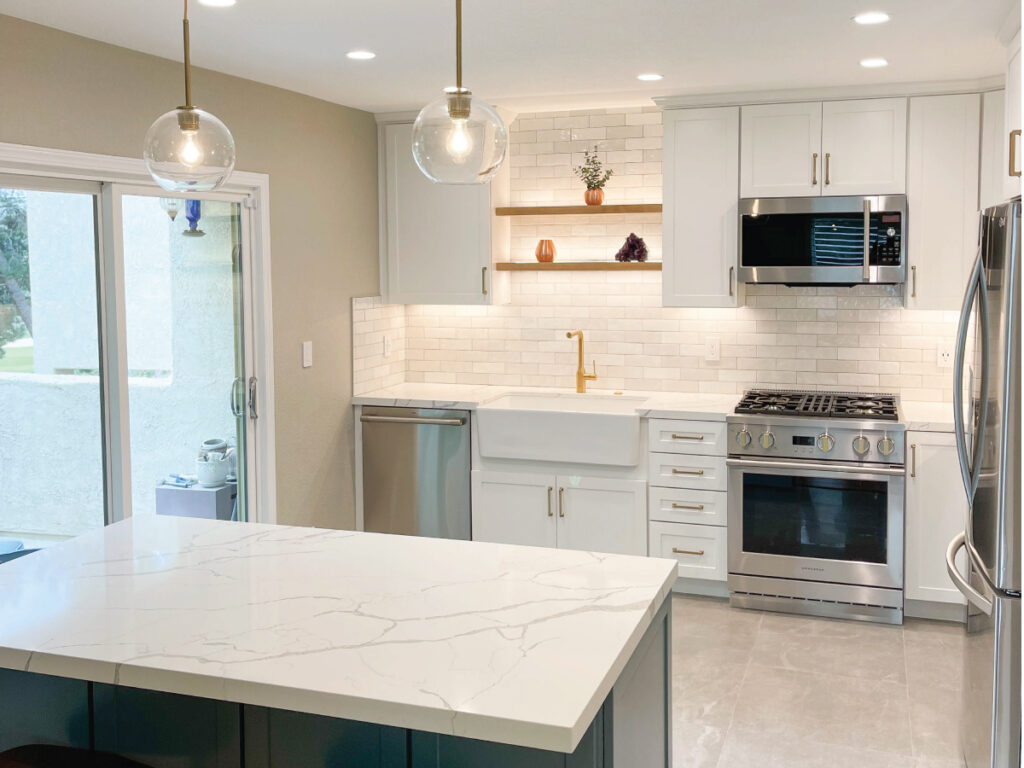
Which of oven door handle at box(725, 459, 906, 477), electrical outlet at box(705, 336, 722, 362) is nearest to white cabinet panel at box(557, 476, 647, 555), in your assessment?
oven door handle at box(725, 459, 906, 477)

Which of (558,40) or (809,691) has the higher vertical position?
(558,40)

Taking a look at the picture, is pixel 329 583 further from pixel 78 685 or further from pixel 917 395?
pixel 917 395

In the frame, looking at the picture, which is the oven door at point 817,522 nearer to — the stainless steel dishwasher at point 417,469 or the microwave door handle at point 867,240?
the microwave door handle at point 867,240

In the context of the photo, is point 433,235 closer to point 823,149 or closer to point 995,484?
point 823,149

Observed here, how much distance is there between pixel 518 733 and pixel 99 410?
9.01 ft

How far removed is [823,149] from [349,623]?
3.62 m

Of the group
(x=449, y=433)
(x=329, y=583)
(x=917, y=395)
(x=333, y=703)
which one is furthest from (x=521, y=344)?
(x=333, y=703)

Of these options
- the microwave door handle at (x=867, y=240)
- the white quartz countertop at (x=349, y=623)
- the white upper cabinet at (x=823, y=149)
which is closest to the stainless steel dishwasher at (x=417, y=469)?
the white upper cabinet at (x=823, y=149)

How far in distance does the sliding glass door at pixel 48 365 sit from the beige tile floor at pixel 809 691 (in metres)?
2.31

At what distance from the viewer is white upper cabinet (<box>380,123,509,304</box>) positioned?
544 centimetres

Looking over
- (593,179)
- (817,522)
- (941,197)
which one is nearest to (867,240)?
(941,197)

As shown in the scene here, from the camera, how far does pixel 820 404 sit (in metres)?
4.86

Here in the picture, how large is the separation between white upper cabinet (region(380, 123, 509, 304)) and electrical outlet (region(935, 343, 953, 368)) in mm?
2188

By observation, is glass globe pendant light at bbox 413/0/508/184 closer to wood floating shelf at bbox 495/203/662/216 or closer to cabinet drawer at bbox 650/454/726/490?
cabinet drawer at bbox 650/454/726/490
